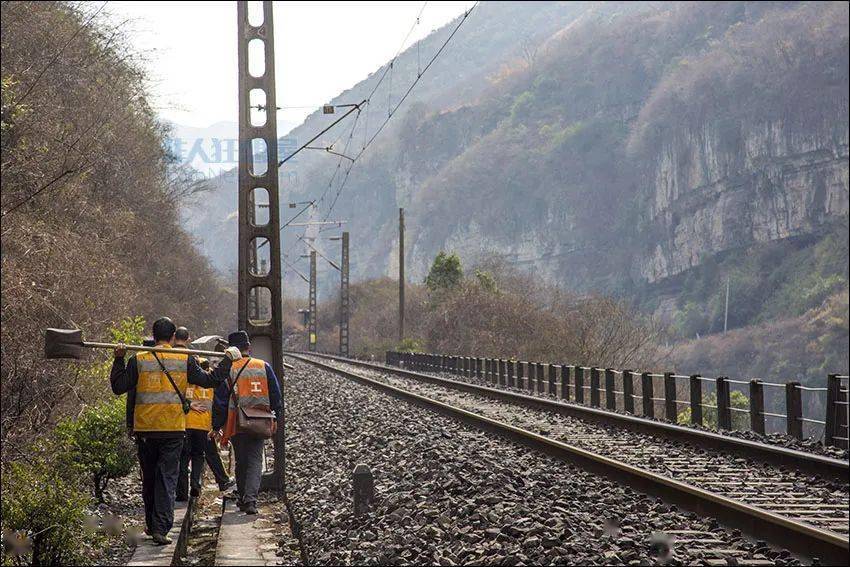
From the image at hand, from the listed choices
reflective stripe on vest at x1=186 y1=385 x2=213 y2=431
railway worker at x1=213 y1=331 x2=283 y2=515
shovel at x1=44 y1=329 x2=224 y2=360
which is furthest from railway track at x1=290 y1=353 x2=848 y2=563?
shovel at x1=44 y1=329 x2=224 y2=360

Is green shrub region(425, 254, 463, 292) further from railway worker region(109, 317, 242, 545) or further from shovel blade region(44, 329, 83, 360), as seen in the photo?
shovel blade region(44, 329, 83, 360)

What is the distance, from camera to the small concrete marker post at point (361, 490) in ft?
34.7

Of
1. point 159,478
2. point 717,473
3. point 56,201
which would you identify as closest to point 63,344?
point 159,478

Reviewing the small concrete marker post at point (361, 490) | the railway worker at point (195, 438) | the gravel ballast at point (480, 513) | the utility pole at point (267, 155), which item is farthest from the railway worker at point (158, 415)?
the utility pole at point (267, 155)

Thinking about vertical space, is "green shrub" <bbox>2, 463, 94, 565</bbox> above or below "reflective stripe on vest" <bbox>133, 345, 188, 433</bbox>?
below

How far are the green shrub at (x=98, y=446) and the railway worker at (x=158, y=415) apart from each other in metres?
3.44

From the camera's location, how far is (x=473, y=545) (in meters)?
8.37

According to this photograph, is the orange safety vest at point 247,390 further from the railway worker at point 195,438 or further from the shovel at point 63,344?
the shovel at point 63,344

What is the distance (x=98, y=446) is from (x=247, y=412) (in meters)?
3.16

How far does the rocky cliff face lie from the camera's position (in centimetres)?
13675

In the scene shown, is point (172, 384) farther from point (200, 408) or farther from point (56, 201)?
point (56, 201)

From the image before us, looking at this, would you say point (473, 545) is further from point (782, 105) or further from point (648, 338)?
point (782, 105)

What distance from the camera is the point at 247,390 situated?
11.5 metres

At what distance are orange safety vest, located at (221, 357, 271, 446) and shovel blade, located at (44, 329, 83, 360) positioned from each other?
2.23 meters
